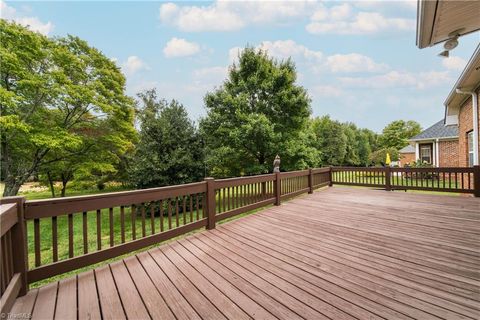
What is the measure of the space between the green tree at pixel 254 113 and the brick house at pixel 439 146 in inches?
292

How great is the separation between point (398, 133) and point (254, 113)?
3410 cm

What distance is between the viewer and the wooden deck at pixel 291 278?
1674mm

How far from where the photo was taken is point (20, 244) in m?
1.89

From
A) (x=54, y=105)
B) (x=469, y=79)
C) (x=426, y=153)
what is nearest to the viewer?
(x=469, y=79)

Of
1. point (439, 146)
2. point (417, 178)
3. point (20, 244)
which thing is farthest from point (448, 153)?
point (20, 244)

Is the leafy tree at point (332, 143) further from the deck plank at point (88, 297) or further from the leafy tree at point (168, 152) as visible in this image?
the deck plank at point (88, 297)

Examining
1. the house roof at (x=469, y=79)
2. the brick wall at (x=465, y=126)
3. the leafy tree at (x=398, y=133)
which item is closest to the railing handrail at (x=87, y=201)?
the house roof at (x=469, y=79)

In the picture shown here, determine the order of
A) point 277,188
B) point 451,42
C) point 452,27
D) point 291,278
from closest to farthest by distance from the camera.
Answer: point 291,278
point 452,27
point 451,42
point 277,188

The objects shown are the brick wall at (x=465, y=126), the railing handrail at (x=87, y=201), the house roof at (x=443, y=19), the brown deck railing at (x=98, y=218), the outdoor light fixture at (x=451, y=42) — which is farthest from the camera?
the brick wall at (x=465, y=126)

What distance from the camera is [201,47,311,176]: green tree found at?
9008 millimetres

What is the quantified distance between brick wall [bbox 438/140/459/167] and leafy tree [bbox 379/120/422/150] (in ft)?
78.5

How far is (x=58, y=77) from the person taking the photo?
7.54m

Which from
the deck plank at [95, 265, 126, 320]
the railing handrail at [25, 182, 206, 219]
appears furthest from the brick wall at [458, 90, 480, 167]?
the deck plank at [95, 265, 126, 320]

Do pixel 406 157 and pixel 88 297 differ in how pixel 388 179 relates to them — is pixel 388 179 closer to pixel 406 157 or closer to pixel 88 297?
pixel 88 297
